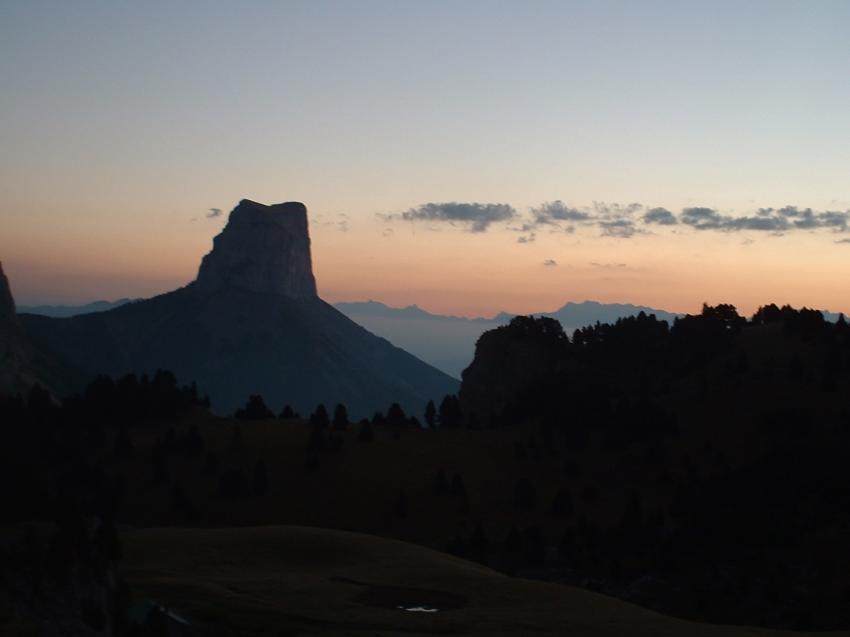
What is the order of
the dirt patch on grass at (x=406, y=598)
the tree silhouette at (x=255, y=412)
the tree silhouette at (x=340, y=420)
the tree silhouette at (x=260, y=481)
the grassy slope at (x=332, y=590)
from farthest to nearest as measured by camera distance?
1. the tree silhouette at (x=255, y=412)
2. the tree silhouette at (x=340, y=420)
3. the tree silhouette at (x=260, y=481)
4. the dirt patch on grass at (x=406, y=598)
5. the grassy slope at (x=332, y=590)

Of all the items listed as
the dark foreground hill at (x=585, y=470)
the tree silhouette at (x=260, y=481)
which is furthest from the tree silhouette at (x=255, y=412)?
the tree silhouette at (x=260, y=481)

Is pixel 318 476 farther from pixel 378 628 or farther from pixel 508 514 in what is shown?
pixel 378 628

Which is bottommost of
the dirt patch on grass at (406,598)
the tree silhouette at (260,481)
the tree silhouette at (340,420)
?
the tree silhouette at (260,481)

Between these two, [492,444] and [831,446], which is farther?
[492,444]

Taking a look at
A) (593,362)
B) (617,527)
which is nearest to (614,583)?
(617,527)

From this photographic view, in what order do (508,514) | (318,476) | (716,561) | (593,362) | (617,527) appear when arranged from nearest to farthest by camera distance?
(716,561) → (617,527) → (508,514) → (318,476) → (593,362)

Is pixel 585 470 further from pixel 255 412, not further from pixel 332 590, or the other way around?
pixel 332 590

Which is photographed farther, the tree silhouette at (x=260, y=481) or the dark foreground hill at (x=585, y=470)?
the tree silhouette at (x=260, y=481)

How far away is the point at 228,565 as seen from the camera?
68.4 m

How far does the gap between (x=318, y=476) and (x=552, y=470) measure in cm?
3109

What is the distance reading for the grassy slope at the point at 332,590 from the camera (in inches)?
1945

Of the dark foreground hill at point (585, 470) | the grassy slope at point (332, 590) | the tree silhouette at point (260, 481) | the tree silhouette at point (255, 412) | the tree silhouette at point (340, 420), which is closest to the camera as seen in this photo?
the grassy slope at point (332, 590)

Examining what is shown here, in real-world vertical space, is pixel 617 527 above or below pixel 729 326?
below

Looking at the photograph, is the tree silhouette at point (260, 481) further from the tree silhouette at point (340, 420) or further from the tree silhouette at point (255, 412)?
the tree silhouette at point (255, 412)
